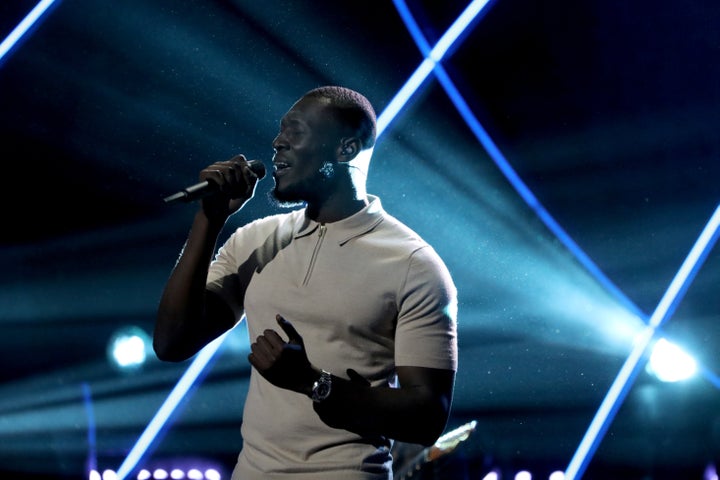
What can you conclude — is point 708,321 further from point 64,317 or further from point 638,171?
point 64,317

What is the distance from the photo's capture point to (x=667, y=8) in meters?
4.00

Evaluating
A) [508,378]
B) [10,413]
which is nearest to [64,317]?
[10,413]

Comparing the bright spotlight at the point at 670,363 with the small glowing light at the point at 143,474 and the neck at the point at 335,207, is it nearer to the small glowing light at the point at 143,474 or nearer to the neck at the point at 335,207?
the neck at the point at 335,207

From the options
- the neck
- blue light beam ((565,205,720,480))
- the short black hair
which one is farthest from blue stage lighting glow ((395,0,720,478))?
the neck

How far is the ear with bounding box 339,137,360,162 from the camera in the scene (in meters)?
2.45

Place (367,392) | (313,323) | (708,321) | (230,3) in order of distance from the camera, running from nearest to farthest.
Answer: (367,392) → (313,323) → (230,3) → (708,321)


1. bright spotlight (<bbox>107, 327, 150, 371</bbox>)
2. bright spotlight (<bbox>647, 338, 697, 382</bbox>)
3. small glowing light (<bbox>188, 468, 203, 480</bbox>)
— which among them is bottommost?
small glowing light (<bbox>188, 468, 203, 480</bbox>)

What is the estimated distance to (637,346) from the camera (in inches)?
161

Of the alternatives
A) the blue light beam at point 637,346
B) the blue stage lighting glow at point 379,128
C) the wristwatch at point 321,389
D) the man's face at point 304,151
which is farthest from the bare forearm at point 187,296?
the blue light beam at point 637,346

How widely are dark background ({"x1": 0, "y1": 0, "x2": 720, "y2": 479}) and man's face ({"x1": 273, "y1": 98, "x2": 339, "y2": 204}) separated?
4.84 feet

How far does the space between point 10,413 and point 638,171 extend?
317 centimetres

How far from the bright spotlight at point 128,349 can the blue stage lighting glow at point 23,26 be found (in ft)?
4.52

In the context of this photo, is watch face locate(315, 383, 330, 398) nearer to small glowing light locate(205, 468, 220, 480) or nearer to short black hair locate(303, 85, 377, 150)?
short black hair locate(303, 85, 377, 150)

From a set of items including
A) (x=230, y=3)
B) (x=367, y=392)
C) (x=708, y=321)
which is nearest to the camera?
(x=367, y=392)
